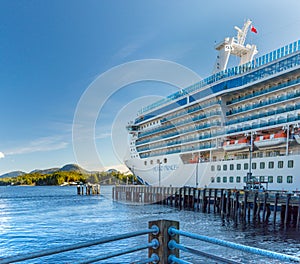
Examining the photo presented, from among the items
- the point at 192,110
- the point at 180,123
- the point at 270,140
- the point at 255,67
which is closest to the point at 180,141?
the point at 180,123

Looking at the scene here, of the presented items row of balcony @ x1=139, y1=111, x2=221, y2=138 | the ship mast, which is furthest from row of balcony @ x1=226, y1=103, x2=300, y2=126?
the ship mast

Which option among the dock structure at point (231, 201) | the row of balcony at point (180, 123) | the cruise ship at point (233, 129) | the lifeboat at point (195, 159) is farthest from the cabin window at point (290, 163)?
the lifeboat at point (195, 159)

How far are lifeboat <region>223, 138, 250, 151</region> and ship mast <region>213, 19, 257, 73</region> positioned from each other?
16522 millimetres

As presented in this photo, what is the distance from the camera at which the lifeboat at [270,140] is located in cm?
2608

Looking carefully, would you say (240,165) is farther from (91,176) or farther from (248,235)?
(91,176)

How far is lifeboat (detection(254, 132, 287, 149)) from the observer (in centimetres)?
2608

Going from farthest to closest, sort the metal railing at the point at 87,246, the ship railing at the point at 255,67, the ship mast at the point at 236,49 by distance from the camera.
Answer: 1. the ship mast at the point at 236,49
2. the ship railing at the point at 255,67
3. the metal railing at the point at 87,246

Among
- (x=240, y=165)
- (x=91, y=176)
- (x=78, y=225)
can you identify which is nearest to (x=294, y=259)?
(x=78, y=225)

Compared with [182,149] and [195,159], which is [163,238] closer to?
[195,159]

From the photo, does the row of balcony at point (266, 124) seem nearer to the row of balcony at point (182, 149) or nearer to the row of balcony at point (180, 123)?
the row of balcony at point (182, 149)

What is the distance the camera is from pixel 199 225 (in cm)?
2072

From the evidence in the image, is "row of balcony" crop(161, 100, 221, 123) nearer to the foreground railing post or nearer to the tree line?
the foreground railing post

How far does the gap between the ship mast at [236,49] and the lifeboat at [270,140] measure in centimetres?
1882

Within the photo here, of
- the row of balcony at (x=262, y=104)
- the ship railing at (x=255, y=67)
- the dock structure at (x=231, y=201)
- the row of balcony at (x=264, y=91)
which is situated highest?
the ship railing at (x=255, y=67)
